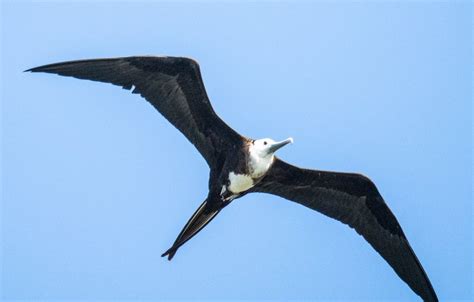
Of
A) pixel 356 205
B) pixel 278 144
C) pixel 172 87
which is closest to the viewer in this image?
pixel 278 144

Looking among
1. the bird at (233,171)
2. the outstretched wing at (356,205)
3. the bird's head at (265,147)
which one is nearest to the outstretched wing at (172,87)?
the bird at (233,171)

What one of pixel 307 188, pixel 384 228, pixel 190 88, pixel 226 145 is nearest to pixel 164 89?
pixel 190 88

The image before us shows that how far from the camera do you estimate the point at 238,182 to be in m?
6.96

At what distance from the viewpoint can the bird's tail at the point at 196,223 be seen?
675 centimetres

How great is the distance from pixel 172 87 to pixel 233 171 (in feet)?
2.70

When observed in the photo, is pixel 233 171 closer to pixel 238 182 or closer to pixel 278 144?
pixel 238 182

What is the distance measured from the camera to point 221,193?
694cm

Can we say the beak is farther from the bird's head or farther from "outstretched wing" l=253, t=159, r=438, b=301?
"outstretched wing" l=253, t=159, r=438, b=301

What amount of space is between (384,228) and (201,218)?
5.39 feet

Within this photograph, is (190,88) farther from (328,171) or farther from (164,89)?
(328,171)

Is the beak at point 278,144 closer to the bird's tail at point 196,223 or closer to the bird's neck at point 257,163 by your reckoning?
the bird's neck at point 257,163

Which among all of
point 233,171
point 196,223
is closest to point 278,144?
point 233,171

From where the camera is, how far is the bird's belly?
6.95 metres

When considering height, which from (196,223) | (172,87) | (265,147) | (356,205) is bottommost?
(196,223)
